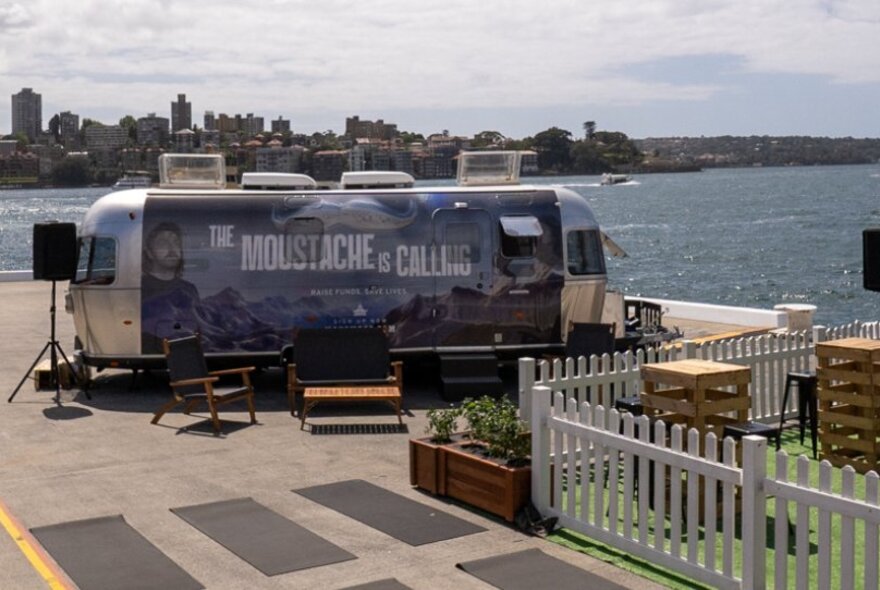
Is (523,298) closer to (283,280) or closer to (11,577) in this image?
(283,280)

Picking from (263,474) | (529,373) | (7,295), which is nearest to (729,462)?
(529,373)

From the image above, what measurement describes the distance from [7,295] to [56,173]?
470 ft

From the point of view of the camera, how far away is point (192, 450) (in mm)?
11711

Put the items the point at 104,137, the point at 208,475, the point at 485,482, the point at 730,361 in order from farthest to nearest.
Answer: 1. the point at 104,137
2. the point at 730,361
3. the point at 208,475
4. the point at 485,482

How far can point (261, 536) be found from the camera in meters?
8.74

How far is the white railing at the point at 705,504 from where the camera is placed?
6.61m

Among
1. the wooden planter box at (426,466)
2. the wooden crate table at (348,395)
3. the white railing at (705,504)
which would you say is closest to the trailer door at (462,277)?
the wooden crate table at (348,395)

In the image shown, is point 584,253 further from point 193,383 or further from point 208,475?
point 208,475

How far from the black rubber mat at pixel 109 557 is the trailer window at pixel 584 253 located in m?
7.79

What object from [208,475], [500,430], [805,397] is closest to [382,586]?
[500,430]

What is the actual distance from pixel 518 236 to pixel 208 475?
5.98 meters

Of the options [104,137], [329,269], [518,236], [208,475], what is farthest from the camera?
[104,137]

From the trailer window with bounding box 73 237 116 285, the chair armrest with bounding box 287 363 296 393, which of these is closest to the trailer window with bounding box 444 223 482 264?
the chair armrest with bounding box 287 363 296 393

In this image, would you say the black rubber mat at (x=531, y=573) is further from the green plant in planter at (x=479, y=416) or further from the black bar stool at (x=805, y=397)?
the black bar stool at (x=805, y=397)
